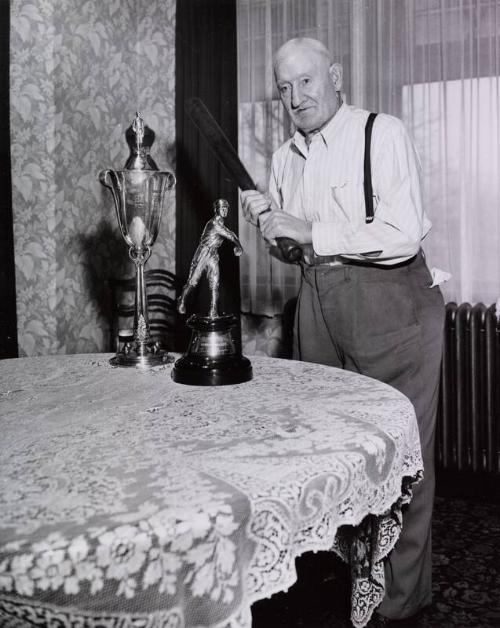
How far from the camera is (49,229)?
3455 mm

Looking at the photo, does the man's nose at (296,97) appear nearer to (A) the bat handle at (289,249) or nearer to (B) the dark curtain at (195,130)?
(A) the bat handle at (289,249)

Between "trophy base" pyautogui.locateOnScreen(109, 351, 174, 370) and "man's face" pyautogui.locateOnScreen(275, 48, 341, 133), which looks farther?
"man's face" pyautogui.locateOnScreen(275, 48, 341, 133)

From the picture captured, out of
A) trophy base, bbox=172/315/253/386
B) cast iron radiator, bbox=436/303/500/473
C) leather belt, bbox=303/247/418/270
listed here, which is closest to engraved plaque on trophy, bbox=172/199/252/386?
trophy base, bbox=172/315/253/386

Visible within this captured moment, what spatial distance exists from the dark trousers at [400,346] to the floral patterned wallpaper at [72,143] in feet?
6.83

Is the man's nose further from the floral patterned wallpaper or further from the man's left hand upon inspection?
the floral patterned wallpaper

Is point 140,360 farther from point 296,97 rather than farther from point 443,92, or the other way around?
point 443,92

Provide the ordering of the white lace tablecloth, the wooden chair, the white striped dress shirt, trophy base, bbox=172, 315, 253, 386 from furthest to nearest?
1. the wooden chair
2. the white striped dress shirt
3. trophy base, bbox=172, 315, 253, 386
4. the white lace tablecloth

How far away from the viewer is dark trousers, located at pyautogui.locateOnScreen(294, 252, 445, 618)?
1.80 meters

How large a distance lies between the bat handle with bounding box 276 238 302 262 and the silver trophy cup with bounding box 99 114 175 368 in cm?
33

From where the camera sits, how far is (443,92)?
3182 millimetres

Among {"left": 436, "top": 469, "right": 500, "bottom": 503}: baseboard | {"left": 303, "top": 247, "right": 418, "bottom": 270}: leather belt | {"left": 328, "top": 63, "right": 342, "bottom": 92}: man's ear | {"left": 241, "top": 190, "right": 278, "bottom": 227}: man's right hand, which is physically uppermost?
{"left": 328, "top": 63, "right": 342, "bottom": 92}: man's ear

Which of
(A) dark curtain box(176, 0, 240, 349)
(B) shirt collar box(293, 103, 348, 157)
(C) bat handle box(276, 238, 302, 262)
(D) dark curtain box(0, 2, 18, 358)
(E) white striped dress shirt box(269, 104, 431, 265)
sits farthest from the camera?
(A) dark curtain box(176, 0, 240, 349)

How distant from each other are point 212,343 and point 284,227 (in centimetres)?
44

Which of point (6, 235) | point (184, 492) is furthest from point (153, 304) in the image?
point (184, 492)
